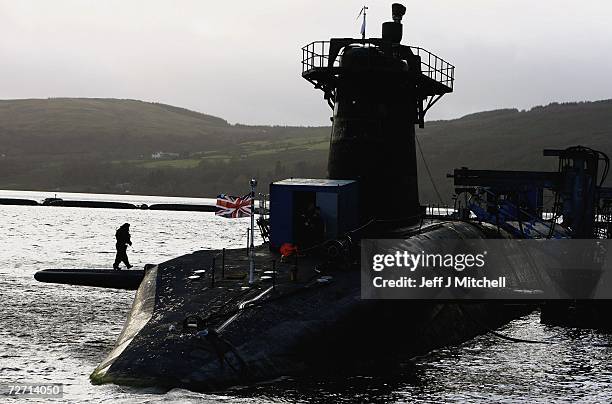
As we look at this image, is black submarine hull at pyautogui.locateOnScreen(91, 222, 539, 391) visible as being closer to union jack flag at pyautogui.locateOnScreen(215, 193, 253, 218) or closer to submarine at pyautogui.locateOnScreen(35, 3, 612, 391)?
submarine at pyautogui.locateOnScreen(35, 3, 612, 391)

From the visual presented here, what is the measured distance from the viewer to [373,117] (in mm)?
35062

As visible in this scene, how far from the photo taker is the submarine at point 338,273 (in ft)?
66.6

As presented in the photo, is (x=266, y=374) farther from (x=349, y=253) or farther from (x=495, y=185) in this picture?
(x=495, y=185)

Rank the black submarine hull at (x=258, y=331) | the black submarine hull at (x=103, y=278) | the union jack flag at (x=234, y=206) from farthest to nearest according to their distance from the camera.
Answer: the black submarine hull at (x=103, y=278)
the union jack flag at (x=234, y=206)
the black submarine hull at (x=258, y=331)

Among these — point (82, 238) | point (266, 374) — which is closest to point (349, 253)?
point (266, 374)

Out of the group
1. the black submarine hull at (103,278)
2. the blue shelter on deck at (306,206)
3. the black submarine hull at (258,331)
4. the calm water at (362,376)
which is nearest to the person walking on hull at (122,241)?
the calm water at (362,376)

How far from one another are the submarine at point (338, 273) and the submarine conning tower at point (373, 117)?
54 mm

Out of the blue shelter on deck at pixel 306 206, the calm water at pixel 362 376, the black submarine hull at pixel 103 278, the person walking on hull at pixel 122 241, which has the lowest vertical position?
the calm water at pixel 362 376

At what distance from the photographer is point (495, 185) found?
3759cm

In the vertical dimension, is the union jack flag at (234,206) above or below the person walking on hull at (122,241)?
above

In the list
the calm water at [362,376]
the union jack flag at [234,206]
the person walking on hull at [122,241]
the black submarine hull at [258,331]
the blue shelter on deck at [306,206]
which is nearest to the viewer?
the black submarine hull at [258,331]

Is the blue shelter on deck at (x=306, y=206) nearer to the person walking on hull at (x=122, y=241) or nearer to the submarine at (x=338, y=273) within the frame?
the submarine at (x=338, y=273)

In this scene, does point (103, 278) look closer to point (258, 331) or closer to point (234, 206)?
point (234, 206)

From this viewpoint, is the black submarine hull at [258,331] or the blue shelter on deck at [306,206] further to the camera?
the blue shelter on deck at [306,206]
